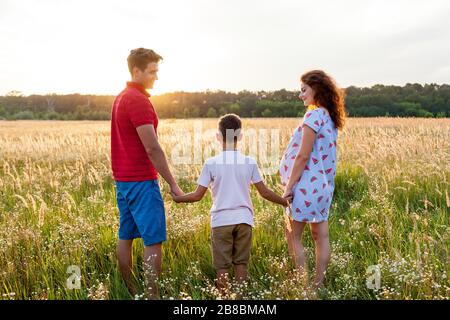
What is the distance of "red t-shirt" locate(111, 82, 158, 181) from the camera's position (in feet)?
11.7

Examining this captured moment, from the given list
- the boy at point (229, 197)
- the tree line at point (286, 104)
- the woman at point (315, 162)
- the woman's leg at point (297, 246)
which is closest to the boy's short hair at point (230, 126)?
the boy at point (229, 197)

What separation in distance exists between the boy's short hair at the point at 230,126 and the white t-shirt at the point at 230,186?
130 millimetres

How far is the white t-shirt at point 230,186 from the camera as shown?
3.71 meters

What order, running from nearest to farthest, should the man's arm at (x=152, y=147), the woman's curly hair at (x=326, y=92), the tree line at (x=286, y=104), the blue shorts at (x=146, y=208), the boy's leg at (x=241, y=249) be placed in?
the man's arm at (x=152, y=147) < the blue shorts at (x=146, y=208) < the boy's leg at (x=241, y=249) < the woman's curly hair at (x=326, y=92) < the tree line at (x=286, y=104)

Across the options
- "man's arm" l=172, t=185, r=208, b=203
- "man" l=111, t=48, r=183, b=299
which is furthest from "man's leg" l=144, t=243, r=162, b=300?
"man's arm" l=172, t=185, r=208, b=203

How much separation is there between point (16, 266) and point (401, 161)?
20.2 feet

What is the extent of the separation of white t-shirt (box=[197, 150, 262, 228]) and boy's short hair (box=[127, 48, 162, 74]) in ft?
3.19

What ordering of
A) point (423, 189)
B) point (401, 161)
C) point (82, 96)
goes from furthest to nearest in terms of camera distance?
point (82, 96), point (401, 161), point (423, 189)

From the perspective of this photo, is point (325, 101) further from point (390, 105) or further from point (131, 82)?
point (390, 105)

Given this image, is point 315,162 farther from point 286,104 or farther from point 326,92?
point 286,104

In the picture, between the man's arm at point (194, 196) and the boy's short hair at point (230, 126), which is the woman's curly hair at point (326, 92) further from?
the man's arm at point (194, 196)
